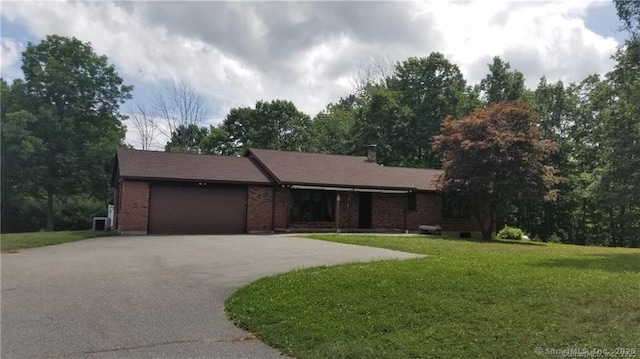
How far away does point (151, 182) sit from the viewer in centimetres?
2047

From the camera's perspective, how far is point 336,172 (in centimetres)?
2570

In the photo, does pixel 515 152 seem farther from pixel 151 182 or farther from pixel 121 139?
pixel 121 139

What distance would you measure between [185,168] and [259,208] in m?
3.74

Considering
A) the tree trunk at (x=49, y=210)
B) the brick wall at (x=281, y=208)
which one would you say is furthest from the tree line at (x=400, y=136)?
the brick wall at (x=281, y=208)

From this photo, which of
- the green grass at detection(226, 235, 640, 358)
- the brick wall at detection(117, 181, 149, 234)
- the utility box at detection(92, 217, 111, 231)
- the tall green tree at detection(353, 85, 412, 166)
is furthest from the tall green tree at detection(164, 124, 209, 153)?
the green grass at detection(226, 235, 640, 358)

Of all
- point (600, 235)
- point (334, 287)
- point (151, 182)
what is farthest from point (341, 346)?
point (600, 235)

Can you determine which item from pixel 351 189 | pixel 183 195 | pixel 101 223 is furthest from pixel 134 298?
pixel 101 223

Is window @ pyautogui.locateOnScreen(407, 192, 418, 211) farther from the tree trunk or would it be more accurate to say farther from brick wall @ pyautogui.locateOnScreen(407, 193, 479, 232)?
the tree trunk

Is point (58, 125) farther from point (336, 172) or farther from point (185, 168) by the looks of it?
point (336, 172)

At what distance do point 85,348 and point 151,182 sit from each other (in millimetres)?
15876

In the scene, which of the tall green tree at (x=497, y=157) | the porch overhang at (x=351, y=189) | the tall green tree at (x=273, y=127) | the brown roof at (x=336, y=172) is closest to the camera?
the tall green tree at (x=497, y=157)

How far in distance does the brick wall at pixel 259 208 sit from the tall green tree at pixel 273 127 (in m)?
24.8

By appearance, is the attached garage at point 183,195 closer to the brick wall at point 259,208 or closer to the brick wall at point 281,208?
the brick wall at point 259,208

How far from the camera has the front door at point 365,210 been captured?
998 inches
